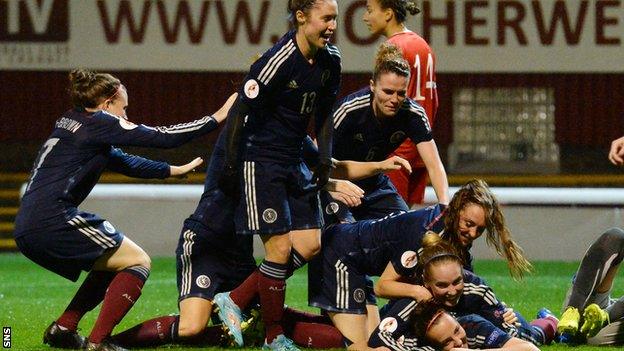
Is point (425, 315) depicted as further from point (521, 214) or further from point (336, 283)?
point (521, 214)

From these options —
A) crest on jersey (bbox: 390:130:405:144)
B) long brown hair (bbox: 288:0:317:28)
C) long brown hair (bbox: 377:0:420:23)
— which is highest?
long brown hair (bbox: 377:0:420:23)

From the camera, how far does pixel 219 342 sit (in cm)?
689

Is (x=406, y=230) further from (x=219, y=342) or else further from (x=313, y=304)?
(x=219, y=342)

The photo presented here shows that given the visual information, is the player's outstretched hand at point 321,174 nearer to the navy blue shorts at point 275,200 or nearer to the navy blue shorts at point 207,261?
the navy blue shorts at point 275,200

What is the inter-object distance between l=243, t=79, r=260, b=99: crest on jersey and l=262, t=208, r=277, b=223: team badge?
21.9 inches

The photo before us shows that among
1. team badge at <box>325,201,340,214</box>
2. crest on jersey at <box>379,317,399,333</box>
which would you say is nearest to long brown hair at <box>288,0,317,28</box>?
team badge at <box>325,201,340,214</box>

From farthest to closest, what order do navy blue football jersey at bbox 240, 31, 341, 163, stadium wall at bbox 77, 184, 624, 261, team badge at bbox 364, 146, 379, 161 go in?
stadium wall at bbox 77, 184, 624, 261 → team badge at bbox 364, 146, 379, 161 → navy blue football jersey at bbox 240, 31, 341, 163

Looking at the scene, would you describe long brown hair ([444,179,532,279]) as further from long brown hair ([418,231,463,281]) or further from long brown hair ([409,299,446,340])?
long brown hair ([409,299,446,340])

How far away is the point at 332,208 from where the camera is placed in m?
7.25

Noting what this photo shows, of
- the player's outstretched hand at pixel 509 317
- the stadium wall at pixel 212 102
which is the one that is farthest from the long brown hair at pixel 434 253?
the stadium wall at pixel 212 102

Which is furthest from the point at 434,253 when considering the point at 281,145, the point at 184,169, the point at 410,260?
the point at 184,169

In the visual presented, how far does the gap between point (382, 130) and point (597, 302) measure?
1413 mm

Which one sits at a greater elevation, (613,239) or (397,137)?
(397,137)

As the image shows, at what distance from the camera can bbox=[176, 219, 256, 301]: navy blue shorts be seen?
702 cm
